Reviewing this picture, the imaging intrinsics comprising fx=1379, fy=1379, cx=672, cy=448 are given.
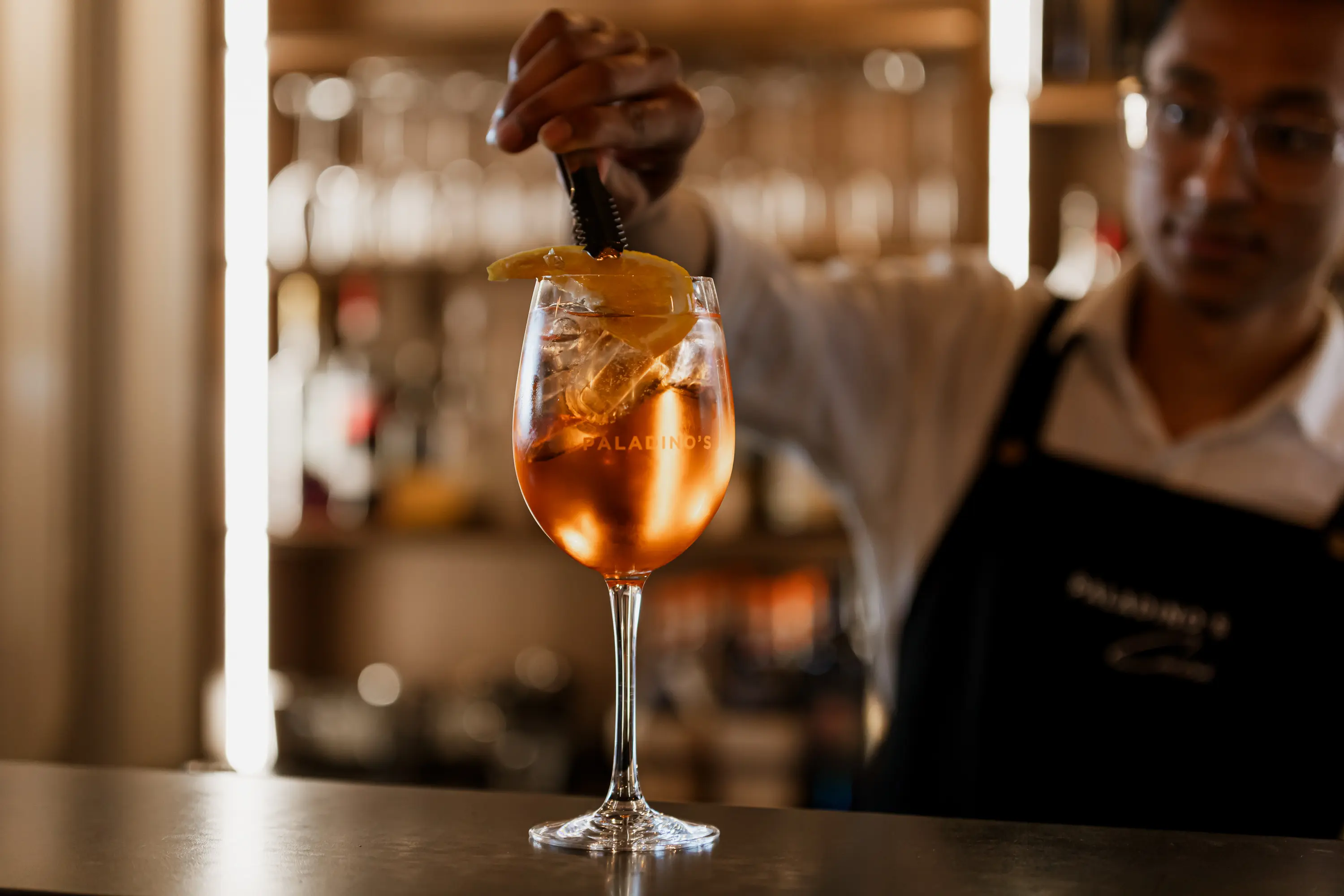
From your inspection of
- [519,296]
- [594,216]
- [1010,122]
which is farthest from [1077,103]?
[594,216]

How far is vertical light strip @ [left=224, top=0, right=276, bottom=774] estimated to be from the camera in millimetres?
2988

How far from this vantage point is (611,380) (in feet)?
2.19

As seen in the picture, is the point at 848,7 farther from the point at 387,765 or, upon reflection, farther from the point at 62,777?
the point at 62,777

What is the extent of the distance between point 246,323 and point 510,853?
2671mm

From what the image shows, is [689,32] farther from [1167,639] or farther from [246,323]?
[1167,639]

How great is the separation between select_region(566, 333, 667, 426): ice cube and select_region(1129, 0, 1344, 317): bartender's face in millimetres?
879

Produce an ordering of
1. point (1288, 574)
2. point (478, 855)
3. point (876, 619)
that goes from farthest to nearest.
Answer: point (876, 619)
point (1288, 574)
point (478, 855)

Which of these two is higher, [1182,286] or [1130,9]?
[1130,9]

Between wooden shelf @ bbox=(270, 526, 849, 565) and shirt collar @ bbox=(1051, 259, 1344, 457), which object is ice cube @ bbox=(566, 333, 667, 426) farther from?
wooden shelf @ bbox=(270, 526, 849, 565)

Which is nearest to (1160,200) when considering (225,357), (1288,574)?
(1288,574)

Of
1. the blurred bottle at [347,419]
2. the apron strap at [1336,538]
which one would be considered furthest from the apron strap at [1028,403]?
the blurred bottle at [347,419]

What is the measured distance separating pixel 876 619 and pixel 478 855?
1.20 meters

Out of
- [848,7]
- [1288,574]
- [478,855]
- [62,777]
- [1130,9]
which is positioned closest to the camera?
[478,855]

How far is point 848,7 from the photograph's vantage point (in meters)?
2.78
